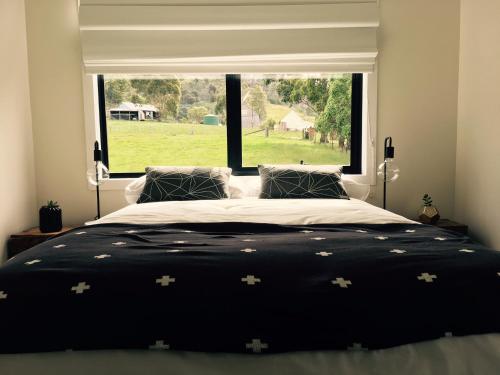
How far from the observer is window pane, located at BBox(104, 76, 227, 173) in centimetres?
364

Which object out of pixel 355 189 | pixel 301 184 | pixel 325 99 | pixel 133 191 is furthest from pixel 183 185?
pixel 325 99

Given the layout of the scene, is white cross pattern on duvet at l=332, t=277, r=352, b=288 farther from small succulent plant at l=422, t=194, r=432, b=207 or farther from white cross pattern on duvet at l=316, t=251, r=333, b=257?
small succulent plant at l=422, t=194, r=432, b=207

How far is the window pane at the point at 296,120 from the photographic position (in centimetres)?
367

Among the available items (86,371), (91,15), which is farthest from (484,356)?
(91,15)

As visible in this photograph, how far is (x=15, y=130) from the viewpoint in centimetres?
317

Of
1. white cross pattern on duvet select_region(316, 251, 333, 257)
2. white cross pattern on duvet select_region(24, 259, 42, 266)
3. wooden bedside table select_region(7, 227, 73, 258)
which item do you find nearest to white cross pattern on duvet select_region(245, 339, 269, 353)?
white cross pattern on duvet select_region(316, 251, 333, 257)

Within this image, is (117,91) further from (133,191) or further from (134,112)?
(133,191)

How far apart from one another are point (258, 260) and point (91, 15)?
270 centimetres

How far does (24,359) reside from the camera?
1177mm

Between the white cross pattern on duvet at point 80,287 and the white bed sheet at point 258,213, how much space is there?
0.91 metres

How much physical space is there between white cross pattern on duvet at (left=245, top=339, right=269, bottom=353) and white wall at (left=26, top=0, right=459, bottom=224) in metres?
2.57

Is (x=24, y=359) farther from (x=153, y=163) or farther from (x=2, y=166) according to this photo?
(x=153, y=163)

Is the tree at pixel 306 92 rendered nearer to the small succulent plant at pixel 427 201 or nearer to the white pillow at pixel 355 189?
the white pillow at pixel 355 189

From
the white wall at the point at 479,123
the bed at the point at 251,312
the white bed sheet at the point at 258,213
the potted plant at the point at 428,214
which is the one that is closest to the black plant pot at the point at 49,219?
the white bed sheet at the point at 258,213
